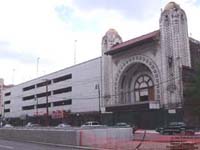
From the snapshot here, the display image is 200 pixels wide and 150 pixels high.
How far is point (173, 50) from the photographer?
6178cm

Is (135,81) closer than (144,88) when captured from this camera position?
No

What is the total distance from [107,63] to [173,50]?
18.2 m

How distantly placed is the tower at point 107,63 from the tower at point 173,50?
49.0 feet

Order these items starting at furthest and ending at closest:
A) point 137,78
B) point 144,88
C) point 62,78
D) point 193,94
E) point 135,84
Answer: point 62,78, point 135,84, point 137,78, point 144,88, point 193,94

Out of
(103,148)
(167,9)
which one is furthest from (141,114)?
(103,148)

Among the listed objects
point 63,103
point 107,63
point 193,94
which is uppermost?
point 107,63

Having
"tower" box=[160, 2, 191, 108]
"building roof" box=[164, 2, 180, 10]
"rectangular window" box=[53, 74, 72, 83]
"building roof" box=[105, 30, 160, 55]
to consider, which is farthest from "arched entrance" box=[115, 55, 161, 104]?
"rectangular window" box=[53, 74, 72, 83]

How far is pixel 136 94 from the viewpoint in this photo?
71688 mm

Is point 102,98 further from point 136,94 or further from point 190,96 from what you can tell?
point 190,96

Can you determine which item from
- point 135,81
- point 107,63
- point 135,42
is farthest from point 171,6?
point 107,63

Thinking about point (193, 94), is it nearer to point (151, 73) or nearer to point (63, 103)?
point (151, 73)

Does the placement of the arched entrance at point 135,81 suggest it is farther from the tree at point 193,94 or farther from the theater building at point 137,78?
the tree at point 193,94

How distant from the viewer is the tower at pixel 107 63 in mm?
74812

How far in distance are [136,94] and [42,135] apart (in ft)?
123
